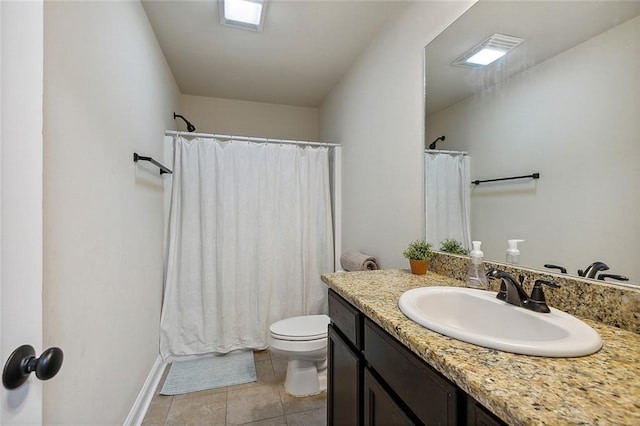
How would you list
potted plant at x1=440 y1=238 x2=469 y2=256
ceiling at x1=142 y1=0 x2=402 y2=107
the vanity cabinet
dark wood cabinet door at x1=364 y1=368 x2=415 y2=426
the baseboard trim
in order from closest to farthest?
1. the vanity cabinet
2. dark wood cabinet door at x1=364 y1=368 x2=415 y2=426
3. potted plant at x1=440 y1=238 x2=469 y2=256
4. the baseboard trim
5. ceiling at x1=142 y1=0 x2=402 y2=107

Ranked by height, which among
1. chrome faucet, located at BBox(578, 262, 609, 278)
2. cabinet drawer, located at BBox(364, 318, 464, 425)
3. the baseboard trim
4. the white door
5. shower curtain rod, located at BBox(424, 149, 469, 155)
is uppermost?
shower curtain rod, located at BBox(424, 149, 469, 155)

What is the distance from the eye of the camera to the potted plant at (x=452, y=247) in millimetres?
1338

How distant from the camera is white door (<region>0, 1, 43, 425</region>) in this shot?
0.45m

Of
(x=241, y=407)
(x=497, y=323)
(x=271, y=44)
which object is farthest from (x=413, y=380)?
(x=271, y=44)

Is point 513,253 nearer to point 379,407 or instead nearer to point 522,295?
point 522,295

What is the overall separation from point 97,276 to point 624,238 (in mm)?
1799

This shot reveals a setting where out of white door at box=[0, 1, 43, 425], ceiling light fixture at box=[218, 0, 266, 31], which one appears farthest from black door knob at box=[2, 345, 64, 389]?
ceiling light fixture at box=[218, 0, 266, 31]

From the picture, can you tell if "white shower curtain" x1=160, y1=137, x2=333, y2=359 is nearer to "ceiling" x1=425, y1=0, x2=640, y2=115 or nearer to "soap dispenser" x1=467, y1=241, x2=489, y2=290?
"ceiling" x1=425, y1=0, x2=640, y2=115

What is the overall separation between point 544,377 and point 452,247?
913 millimetres

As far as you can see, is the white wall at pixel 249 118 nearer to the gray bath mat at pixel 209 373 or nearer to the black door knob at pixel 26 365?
the gray bath mat at pixel 209 373

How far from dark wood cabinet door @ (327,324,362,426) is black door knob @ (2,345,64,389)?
2.82 ft

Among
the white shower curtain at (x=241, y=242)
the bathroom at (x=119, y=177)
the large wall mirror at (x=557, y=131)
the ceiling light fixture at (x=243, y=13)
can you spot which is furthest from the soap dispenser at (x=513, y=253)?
the ceiling light fixture at (x=243, y=13)

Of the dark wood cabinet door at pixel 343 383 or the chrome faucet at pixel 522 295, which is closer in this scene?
the chrome faucet at pixel 522 295

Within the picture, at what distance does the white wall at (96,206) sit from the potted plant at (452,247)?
5.09 ft
